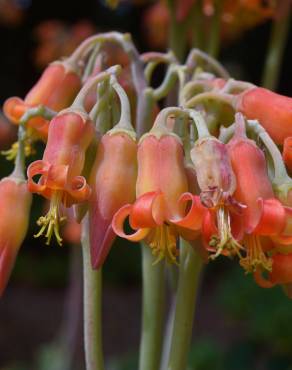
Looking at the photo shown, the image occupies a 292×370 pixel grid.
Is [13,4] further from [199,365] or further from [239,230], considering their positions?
[239,230]

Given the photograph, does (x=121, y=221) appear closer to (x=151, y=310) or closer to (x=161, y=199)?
(x=161, y=199)

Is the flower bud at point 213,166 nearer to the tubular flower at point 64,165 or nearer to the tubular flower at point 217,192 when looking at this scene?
the tubular flower at point 217,192

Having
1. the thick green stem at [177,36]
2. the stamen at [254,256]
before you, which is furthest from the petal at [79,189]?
the thick green stem at [177,36]

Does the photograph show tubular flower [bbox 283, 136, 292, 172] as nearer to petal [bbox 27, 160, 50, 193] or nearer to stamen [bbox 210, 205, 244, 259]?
stamen [bbox 210, 205, 244, 259]

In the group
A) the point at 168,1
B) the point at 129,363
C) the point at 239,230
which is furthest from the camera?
the point at 129,363

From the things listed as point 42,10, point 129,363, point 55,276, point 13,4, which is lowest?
point 55,276

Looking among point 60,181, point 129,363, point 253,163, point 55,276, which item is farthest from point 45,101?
point 55,276
